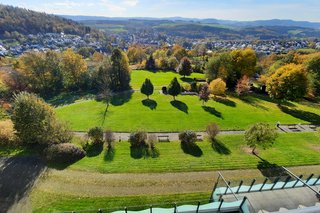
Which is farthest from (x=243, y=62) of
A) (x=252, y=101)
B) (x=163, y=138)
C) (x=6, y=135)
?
(x=6, y=135)

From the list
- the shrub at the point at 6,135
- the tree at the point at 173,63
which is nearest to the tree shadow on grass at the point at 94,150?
the shrub at the point at 6,135

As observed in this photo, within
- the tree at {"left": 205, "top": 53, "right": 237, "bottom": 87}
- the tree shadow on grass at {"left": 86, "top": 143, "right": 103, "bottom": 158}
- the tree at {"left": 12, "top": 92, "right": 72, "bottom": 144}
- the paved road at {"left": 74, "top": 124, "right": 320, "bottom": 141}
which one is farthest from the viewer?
the tree at {"left": 205, "top": 53, "right": 237, "bottom": 87}

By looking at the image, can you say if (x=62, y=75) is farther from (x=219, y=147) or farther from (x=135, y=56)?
(x=135, y=56)

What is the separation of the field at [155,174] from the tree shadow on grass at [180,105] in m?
16.1

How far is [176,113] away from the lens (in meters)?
49.9

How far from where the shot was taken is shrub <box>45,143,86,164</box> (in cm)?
2994

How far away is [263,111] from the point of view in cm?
5306

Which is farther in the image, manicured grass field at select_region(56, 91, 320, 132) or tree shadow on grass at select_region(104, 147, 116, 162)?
manicured grass field at select_region(56, 91, 320, 132)

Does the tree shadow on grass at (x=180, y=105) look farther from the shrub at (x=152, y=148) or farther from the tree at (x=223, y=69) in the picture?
the tree at (x=223, y=69)

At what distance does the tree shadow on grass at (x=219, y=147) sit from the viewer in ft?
112

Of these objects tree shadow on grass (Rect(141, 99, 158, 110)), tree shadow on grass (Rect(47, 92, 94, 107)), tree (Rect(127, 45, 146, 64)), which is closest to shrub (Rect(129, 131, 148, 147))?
tree shadow on grass (Rect(141, 99, 158, 110))

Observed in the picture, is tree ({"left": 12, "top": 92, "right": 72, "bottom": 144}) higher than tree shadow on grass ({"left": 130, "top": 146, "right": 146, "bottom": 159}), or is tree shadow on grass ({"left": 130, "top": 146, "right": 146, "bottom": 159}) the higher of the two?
tree ({"left": 12, "top": 92, "right": 72, "bottom": 144})

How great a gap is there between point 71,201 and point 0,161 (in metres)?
14.1

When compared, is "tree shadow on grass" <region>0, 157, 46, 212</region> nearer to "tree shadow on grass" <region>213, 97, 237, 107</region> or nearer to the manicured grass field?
the manicured grass field
